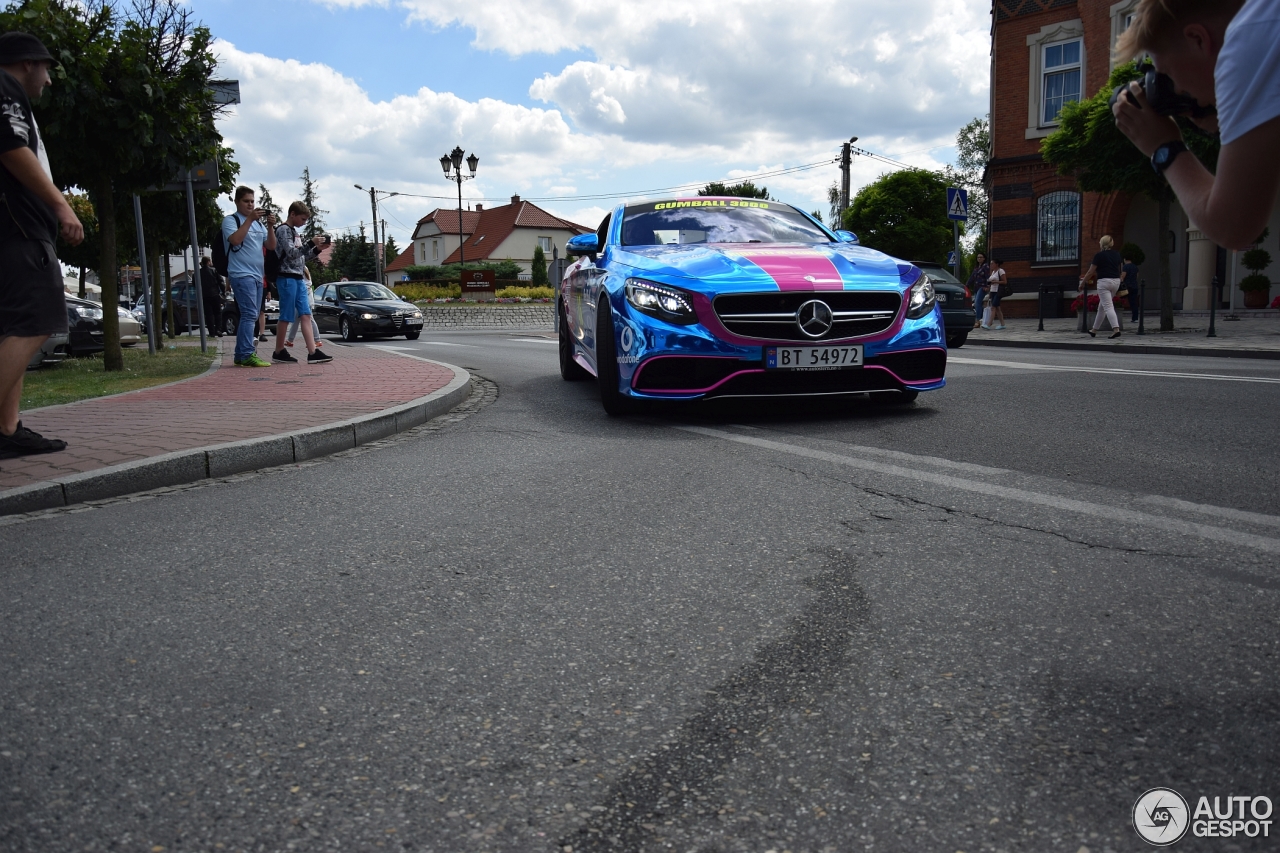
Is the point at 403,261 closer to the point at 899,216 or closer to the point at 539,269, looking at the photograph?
the point at 539,269

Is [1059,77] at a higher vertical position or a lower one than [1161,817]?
higher

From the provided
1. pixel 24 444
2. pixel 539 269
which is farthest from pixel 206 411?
pixel 539 269

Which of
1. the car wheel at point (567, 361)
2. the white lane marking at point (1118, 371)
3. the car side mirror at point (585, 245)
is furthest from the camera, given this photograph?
the car wheel at point (567, 361)

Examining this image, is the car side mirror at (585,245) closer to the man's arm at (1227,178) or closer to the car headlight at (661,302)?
the car headlight at (661,302)

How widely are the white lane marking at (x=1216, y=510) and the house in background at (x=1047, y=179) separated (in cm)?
2636

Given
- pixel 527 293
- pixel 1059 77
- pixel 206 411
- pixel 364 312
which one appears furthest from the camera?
pixel 527 293

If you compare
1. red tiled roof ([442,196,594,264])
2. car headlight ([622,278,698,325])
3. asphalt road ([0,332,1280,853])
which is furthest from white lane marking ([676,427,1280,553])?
red tiled roof ([442,196,594,264])

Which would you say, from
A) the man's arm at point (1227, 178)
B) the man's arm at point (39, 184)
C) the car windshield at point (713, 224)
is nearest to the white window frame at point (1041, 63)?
the car windshield at point (713, 224)

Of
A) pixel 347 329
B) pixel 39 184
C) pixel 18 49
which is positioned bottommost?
pixel 347 329

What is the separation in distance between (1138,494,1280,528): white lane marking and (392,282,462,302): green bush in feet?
136

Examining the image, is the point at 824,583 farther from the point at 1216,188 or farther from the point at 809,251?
the point at 809,251

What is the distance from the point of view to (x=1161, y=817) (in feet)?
5.50

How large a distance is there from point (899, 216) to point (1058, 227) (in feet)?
78.7

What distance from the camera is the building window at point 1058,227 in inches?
1145
